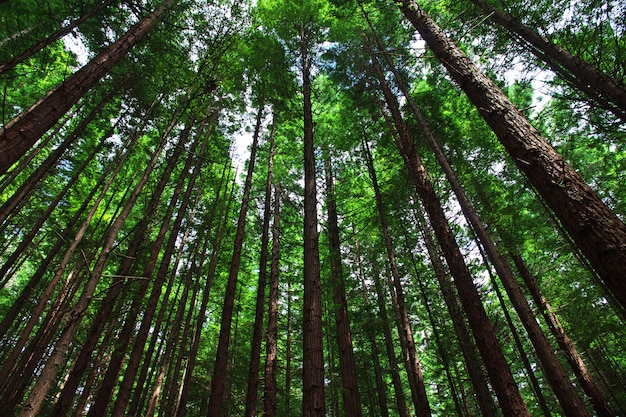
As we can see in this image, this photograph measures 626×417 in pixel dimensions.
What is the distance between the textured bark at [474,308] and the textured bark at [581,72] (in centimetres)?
336

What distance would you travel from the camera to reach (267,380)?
8.59 metres

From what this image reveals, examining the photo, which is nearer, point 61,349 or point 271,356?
point 61,349

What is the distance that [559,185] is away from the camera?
273 centimetres

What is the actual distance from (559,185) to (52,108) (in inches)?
248

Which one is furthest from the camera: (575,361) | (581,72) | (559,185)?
(575,361)

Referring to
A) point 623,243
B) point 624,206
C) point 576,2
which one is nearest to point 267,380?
point 623,243

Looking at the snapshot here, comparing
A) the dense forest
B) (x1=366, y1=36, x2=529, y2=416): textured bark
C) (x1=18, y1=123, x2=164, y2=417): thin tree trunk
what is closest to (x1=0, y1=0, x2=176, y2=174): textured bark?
the dense forest

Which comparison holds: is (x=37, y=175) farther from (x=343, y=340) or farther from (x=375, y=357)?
(x=375, y=357)

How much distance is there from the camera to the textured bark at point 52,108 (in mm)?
3430

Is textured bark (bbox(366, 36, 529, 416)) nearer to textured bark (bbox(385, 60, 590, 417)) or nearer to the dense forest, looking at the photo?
the dense forest

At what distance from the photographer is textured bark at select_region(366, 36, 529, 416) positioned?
455 centimetres

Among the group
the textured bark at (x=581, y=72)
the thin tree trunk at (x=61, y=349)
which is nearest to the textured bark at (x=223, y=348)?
the thin tree trunk at (x=61, y=349)

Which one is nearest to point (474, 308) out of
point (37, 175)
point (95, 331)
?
point (95, 331)

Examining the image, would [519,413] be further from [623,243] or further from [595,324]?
[595,324]
